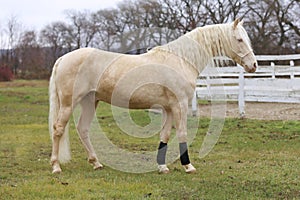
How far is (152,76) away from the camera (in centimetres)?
505

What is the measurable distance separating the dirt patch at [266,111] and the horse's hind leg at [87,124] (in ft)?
18.5

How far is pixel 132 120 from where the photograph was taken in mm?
10219

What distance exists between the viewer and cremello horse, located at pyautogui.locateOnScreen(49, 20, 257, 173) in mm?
5059

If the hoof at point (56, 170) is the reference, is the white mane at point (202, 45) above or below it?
above

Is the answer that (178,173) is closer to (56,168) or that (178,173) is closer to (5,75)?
(56,168)

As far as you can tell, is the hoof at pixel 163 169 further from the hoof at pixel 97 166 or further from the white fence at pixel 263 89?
the white fence at pixel 263 89

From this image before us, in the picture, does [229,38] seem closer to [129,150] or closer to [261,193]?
[261,193]

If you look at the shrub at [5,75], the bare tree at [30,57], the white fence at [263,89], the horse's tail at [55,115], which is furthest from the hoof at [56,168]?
the shrub at [5,75]

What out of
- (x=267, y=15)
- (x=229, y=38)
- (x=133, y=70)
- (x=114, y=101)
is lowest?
(x=114, y=101)

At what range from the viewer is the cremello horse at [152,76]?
199 inches

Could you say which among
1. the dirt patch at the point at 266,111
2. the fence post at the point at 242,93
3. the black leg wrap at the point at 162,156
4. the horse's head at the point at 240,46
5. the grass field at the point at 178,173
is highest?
the horse's head at the point at 240,46

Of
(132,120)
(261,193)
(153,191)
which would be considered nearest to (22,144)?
(132,120)

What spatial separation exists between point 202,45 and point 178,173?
1.60 metres

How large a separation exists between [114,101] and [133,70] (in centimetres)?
48
